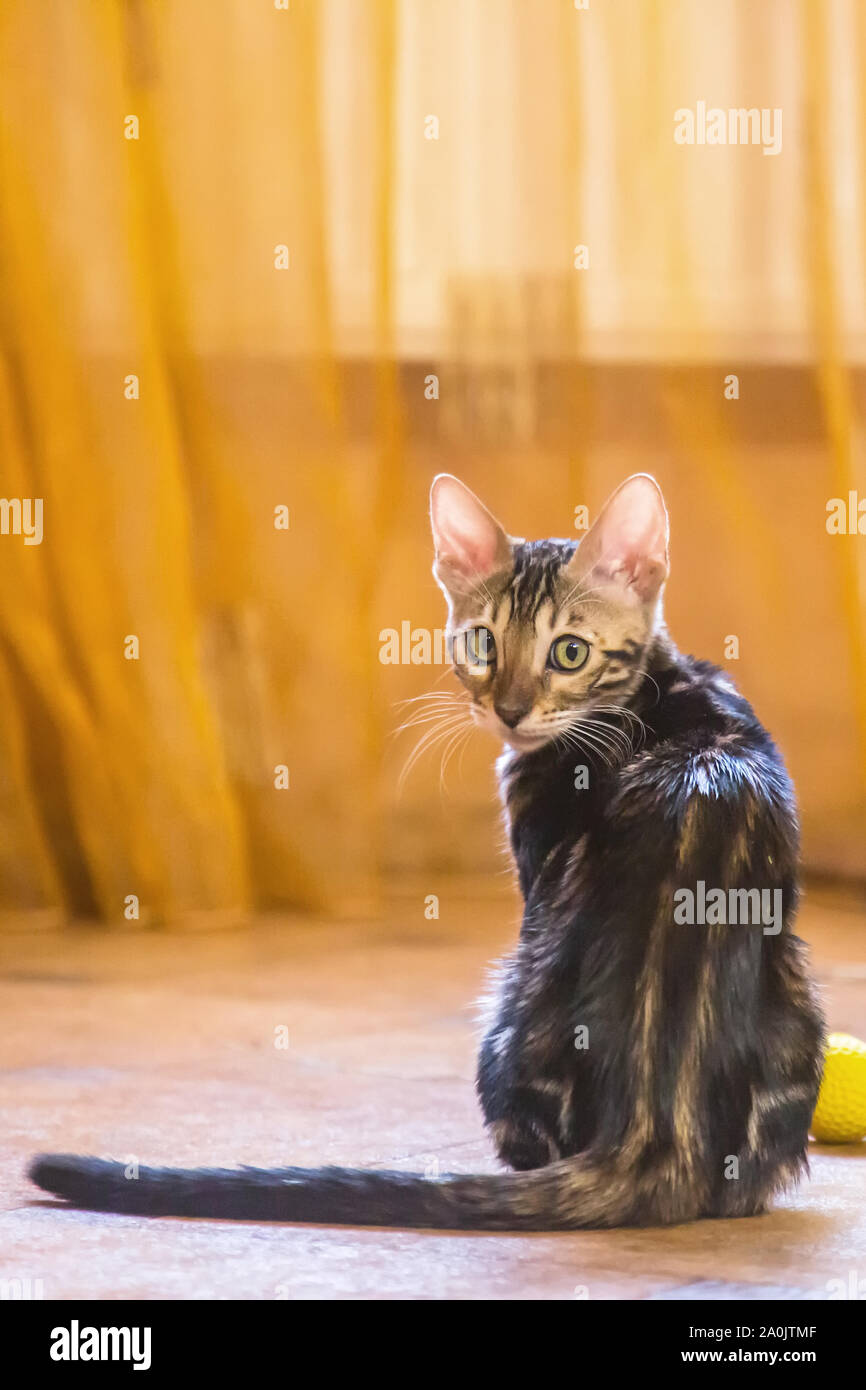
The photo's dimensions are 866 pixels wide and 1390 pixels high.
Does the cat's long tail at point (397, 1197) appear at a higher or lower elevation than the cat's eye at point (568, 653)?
lower

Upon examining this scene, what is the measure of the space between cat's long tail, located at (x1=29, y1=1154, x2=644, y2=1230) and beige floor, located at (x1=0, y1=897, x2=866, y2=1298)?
0.01 m

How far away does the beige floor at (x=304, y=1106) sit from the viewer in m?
1.16

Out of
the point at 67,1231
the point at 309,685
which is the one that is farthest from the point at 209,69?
the point at 67,1231

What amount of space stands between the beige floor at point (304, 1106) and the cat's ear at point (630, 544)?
1.72 feet

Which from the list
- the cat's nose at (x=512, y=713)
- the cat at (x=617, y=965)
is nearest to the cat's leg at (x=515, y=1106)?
the cat at (x=617, y=965)

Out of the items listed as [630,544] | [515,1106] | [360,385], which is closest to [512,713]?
[630,544]

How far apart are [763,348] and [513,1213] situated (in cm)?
213

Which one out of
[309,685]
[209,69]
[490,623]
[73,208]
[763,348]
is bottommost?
[309,685]

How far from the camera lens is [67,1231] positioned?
126 cm

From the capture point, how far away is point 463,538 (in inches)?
57.2

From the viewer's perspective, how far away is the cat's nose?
134 cm

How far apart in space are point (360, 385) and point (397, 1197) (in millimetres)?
1966

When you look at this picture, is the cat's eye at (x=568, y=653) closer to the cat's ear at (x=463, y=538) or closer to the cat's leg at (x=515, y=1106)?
the cat's ear at (x=463, y=538)

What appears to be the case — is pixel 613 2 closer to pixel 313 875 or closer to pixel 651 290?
pixel 651 290
